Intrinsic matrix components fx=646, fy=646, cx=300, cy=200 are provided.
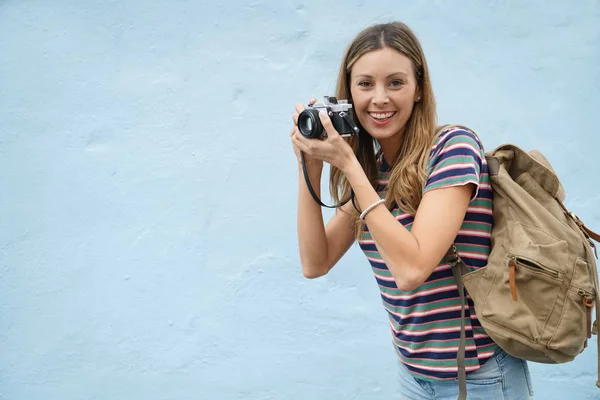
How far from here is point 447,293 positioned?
144cm

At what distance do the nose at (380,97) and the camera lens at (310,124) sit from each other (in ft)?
0.54

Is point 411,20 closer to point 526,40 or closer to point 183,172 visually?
A: point 526,40

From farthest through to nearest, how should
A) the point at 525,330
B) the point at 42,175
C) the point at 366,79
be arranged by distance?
the point at 42,175 < the point at 366,79 < the point at 525,330

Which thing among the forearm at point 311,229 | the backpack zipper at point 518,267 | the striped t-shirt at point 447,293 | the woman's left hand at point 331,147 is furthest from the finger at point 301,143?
the backpack zipper at point 518,267

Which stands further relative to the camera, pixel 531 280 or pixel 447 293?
pixel 447 293

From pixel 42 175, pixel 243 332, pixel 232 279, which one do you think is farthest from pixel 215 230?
pixel 42 175

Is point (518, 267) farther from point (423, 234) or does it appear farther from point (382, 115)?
point (382, 115)

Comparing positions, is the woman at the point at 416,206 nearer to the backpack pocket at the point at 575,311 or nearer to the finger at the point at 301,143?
the finger at the point at 301,143

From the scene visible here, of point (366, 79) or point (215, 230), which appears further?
point (215, 230)

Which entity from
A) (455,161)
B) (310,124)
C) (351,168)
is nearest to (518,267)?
(455,161)

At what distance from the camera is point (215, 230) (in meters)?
2.56

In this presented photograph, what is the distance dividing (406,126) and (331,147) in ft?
0.84

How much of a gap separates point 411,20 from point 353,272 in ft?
3.38

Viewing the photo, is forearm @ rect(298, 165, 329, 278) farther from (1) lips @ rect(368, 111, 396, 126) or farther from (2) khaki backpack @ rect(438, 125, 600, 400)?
(2) khaki backpack @ rect(438, 125, 600, 400)
